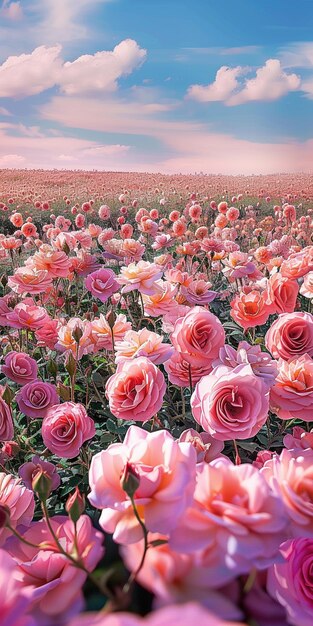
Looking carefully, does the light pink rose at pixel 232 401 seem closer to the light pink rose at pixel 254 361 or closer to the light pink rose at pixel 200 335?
the light pink rose at pixel 254 361

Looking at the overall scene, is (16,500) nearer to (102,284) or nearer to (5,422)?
(5,422)

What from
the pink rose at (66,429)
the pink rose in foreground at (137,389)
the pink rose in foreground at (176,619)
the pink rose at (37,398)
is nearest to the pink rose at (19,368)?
the pink rose at (37,398)

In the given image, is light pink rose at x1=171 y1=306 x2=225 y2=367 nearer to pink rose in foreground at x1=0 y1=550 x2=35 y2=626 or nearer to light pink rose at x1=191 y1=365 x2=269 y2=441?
light pink rose at x1=191 y1=365 x2=269 y2=441

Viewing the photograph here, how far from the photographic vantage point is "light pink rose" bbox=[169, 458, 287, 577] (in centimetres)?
43

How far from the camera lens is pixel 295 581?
561mm

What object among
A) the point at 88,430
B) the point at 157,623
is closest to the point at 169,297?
the point at 88,430

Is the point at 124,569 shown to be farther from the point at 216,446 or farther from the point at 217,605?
the point at 216,446

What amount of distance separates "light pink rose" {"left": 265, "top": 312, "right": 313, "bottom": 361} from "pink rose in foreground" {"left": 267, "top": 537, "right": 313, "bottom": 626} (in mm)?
738

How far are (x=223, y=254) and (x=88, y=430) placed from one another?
235 centimetres

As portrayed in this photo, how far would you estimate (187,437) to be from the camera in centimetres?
103

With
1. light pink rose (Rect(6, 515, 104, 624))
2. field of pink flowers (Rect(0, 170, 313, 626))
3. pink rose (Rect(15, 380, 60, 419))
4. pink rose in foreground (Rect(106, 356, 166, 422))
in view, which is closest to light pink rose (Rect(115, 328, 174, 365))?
field of pink flowers (Rect(0, 170, 313, 626))

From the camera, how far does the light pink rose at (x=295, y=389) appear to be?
1137 millimetres

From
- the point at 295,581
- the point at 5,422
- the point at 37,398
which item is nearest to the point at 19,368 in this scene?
the point at 37,398

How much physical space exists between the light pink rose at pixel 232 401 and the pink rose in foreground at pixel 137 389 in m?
0.14
